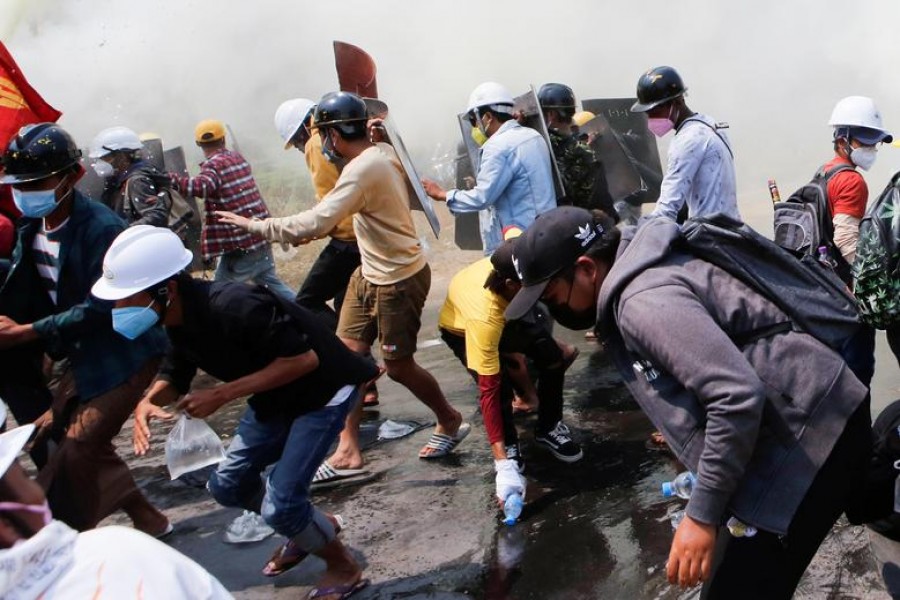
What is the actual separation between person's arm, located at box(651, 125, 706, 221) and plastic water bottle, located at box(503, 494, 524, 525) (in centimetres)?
168

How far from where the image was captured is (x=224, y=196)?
6523mm

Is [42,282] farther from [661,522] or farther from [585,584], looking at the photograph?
[661,522]

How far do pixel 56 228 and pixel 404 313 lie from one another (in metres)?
1.76

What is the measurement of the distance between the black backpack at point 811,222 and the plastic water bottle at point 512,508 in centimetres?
187

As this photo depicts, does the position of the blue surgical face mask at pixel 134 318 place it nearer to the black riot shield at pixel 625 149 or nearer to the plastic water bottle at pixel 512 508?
the plastic water bottle at pixel 512 508

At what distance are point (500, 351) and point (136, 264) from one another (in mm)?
2124

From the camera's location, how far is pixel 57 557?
1.35m

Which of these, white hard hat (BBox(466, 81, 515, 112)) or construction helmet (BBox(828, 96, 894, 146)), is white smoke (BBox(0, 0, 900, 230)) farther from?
construction helmet (BBox(828, 96, 894, 146))

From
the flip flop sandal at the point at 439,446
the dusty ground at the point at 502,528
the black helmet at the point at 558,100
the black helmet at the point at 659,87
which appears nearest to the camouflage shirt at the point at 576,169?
the black helmet at the point at 558,100

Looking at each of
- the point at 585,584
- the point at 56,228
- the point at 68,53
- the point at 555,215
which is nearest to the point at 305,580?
the point at 585,584

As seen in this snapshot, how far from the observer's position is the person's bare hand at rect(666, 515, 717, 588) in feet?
7.36

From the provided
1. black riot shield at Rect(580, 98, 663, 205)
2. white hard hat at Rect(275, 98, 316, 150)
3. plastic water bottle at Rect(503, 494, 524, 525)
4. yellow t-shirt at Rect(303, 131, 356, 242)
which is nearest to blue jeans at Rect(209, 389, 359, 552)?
plastic water bottle at Rect(503, 494, 524, 525)

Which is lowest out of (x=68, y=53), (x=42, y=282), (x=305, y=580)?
(x=305, y=580)

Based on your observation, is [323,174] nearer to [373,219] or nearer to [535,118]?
[373,219]
